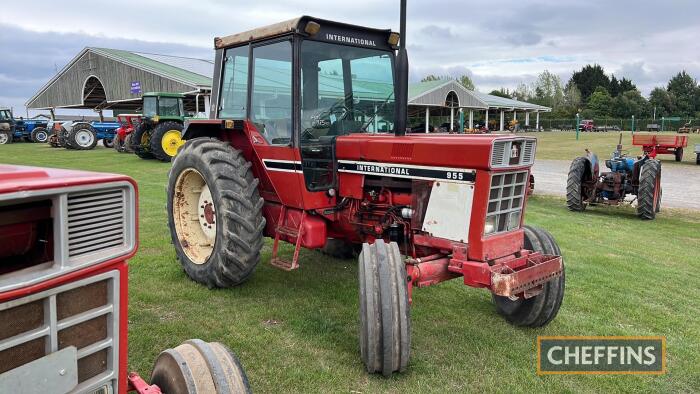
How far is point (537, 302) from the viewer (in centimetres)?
415

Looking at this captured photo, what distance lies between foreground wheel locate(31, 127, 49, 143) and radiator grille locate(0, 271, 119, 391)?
3261 centimetres

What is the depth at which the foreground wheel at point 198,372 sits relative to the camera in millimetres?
2107

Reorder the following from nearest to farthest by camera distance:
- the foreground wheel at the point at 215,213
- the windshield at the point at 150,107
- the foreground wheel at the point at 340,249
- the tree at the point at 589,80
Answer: the foreground wheel at the point at 215,213 < the foreground wheel at the point at 340,249 < the windshield at the point at 150,107 < the tree at the point at 589,80

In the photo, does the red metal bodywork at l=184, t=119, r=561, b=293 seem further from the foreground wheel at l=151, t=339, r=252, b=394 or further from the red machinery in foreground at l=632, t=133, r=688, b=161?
the red machinery in foreground at l=632, t=133, r=688, b=161

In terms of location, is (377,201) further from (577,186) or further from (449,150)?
(577,186)

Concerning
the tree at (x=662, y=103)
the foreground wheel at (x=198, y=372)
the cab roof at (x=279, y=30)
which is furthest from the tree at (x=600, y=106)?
the foreground wheel at (x=198, y=372)

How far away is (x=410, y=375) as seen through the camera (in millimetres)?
3439

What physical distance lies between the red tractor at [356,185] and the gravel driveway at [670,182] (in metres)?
9.25

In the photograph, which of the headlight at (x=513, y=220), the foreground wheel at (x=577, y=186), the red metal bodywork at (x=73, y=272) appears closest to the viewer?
the red metal bodywork at (x=73, y=272)

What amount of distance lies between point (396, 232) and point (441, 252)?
0.52 metres

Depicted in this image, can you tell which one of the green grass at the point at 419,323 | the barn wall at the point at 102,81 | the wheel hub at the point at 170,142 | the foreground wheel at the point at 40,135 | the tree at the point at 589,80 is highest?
the tree at the point at 589,80

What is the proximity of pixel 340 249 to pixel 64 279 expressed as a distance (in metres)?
4.45

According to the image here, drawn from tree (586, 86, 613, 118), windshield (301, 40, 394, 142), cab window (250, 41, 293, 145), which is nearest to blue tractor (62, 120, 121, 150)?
cab window (250, 41, 293, 145)

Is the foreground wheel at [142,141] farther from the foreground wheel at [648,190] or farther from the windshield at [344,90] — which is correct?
the foreground wheel at [648,190]
